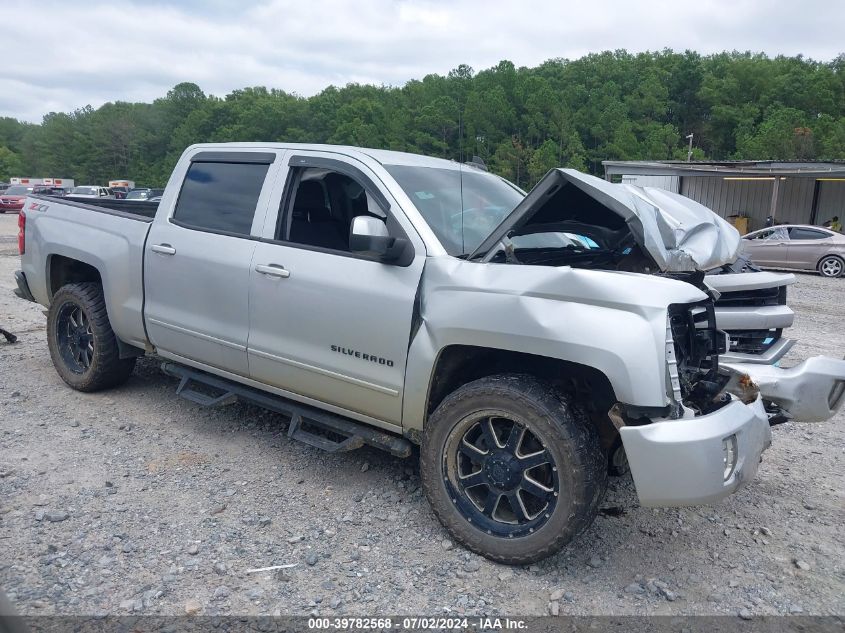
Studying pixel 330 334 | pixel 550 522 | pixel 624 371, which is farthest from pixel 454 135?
pixel 550 522

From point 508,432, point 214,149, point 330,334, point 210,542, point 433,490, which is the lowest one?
point 210,542

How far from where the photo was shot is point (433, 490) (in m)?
3.38

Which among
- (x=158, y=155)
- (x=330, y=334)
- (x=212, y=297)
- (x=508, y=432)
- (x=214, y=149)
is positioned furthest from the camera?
(x=158, y=155)

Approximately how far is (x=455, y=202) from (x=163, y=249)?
2092 mm

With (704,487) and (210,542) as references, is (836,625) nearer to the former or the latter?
(704,487)

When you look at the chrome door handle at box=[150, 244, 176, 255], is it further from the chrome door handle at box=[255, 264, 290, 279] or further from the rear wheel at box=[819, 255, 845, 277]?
the rear wheel at box=[819, 255, 845, 277]

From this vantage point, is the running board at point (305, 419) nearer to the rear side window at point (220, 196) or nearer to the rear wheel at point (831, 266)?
the rear side window at point (220, 196)

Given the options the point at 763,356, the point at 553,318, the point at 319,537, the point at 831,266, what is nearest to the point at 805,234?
the point at 831,266

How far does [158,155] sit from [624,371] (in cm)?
10404

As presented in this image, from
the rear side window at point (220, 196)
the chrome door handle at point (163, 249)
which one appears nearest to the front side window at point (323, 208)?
the rear side window at point (220, 196)

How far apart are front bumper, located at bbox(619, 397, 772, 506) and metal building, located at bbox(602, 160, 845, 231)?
20.5 meters

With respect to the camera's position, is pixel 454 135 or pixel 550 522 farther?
pixel 454 135

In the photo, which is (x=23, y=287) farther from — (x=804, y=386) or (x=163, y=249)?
(x=804, y=386)

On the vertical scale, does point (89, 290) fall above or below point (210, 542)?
above
